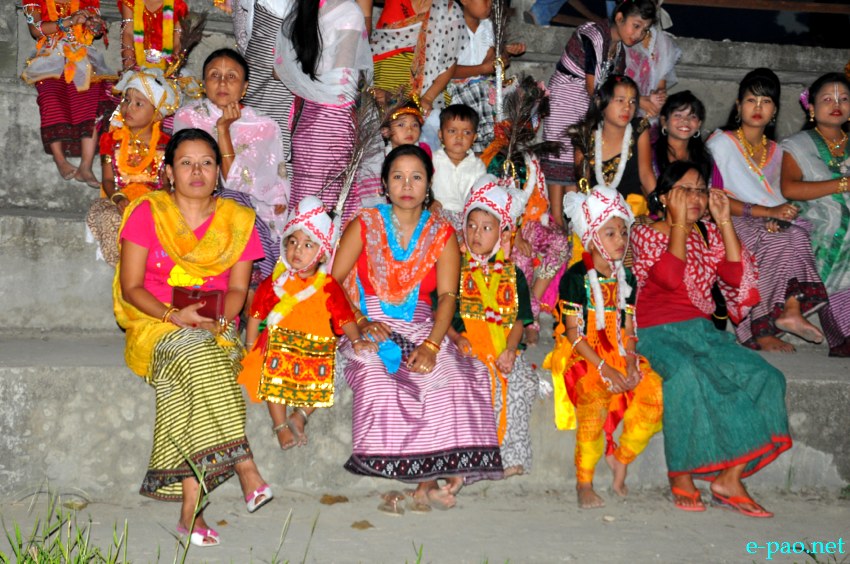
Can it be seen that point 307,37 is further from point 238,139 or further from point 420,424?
point 420,424

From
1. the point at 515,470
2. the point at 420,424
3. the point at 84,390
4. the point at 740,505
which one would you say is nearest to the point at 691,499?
the point at 740,505

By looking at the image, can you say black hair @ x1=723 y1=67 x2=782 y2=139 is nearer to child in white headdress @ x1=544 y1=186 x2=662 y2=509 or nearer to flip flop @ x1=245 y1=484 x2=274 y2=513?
child in white headdress @ x1=544 y1=186 x2=662 y2=509

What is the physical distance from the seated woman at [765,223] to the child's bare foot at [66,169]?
12.3ft

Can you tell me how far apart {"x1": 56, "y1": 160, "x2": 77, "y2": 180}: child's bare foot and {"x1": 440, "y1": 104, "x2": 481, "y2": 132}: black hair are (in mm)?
2117

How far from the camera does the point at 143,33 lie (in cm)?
597

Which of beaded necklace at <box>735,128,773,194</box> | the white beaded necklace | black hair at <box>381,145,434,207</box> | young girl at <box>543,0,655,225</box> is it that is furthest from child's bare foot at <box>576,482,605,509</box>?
beaded necklace at <box>735,128,773,194</box>

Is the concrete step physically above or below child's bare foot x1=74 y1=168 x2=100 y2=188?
below

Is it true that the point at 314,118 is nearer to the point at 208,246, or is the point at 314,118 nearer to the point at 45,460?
the point at 208,246

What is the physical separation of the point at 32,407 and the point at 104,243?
1107 mm

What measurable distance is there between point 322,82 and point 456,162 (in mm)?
874

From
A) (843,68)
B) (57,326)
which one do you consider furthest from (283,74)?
(843,68)

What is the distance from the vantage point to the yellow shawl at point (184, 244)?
4.43 meters

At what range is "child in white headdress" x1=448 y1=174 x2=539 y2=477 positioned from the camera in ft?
15.3

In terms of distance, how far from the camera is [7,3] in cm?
614
